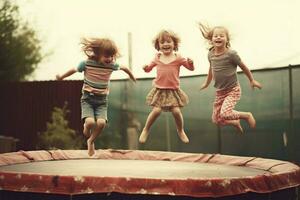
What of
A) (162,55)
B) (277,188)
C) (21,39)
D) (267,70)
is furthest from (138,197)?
(21,39)

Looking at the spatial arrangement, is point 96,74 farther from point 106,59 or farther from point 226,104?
point 226,104

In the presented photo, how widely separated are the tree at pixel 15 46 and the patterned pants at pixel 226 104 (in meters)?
8.41

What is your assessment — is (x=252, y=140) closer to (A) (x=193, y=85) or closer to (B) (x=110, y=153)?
(A) (x=193, y=85)

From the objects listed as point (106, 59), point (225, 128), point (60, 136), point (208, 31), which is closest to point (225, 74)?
point (208, 31)

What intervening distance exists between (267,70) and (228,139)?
0.98 m

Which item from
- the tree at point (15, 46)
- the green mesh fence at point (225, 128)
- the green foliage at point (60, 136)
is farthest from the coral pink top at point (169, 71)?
the tree at point (15, 46)

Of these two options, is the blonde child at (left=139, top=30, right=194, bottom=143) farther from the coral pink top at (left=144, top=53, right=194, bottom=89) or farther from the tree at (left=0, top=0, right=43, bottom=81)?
the tree at (left=0, top=0, right=43, bottom=81)

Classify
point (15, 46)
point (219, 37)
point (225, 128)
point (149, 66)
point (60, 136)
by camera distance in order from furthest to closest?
point (15, 46) → point (60, 136) → point (225, 128) → point (149, 66) → point (219, 37)

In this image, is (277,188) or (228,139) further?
(228,139)

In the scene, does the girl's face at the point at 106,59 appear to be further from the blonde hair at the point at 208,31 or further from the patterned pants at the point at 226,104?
the patterned pants at the point at 226,104

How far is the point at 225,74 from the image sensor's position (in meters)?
3.44

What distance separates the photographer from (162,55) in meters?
3.60

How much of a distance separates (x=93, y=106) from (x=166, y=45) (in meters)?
0.64

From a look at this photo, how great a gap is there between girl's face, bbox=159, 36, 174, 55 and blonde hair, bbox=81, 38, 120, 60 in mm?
315
